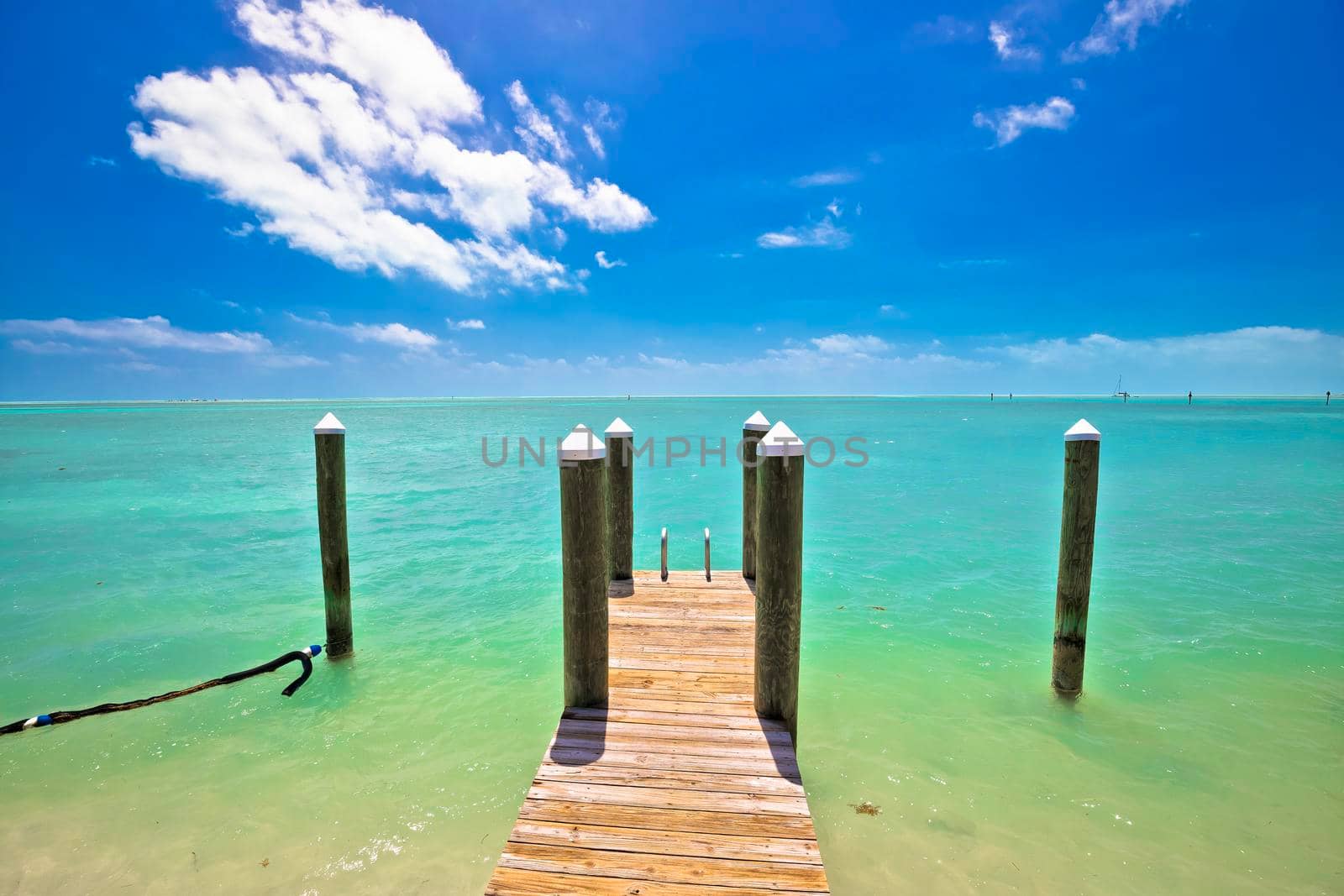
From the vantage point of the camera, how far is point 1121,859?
460cm

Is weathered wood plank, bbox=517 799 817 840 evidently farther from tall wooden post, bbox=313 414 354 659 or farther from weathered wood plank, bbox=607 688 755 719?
tall wooden post, bbox=313 414 354 659

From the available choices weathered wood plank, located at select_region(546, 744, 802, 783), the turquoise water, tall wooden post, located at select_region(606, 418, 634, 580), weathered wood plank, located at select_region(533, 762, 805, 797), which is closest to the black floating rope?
the turquoise water

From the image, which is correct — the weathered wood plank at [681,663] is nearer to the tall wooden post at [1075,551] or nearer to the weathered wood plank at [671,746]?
the weathered wood plank at [671,746]

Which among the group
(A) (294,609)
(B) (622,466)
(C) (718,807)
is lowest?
(A) (294,609)

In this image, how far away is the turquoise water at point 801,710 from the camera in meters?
4.66

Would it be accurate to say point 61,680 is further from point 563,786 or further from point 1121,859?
point 1121,859

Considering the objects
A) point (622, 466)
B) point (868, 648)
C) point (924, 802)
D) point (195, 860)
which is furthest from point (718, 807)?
point (868, 648)

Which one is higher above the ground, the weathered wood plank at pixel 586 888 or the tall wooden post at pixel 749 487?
the tall wooden post at pixel 749 487

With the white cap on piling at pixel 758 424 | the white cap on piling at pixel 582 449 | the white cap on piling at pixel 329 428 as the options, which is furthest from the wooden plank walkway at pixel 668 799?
the white cap on piling at pixel 329 428

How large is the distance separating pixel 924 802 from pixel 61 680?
10.1 m

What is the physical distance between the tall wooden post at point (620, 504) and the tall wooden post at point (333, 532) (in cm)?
308

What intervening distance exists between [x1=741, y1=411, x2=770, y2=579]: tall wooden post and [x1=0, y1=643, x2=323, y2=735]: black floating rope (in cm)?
536

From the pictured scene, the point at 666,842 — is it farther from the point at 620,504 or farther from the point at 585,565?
the point at 620,504

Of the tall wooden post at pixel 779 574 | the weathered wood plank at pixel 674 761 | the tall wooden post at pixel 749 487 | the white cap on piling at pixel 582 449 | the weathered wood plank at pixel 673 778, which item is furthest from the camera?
the tall wooden post at pixel 749 487
